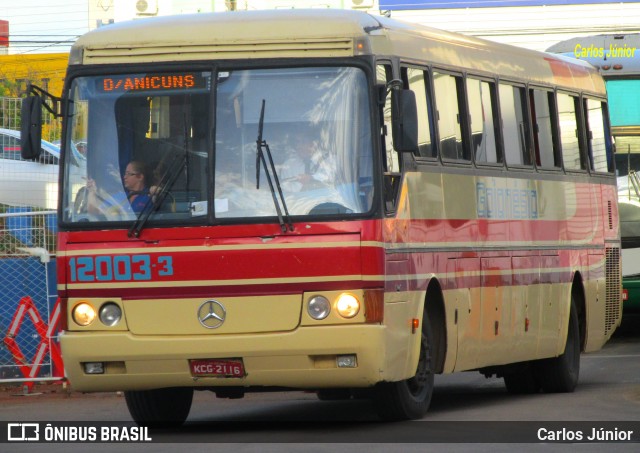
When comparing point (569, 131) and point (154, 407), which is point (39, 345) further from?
point (569, 131)

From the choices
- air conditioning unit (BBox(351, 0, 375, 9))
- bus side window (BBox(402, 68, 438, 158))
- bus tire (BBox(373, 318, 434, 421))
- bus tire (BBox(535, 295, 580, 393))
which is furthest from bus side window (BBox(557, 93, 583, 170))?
air conditioning unit (BBox(351, 0, 375, 9))

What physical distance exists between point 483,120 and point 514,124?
932 mm

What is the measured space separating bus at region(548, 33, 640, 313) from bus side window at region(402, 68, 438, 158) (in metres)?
10.8

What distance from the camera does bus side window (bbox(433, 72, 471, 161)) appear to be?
14047mm

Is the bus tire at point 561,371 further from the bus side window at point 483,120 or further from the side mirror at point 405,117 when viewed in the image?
the side mirror at point 405,117

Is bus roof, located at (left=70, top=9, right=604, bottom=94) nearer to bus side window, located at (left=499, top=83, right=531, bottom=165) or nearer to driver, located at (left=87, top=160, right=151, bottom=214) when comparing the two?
driver, located at (left=87, top=160, right=151, bottom=214)

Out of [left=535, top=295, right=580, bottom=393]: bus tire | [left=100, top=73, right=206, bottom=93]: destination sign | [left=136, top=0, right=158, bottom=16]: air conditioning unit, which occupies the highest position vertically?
[left=136, top=0, right=158, bottom=16]: air conditioning unit

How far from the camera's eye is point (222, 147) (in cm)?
1223

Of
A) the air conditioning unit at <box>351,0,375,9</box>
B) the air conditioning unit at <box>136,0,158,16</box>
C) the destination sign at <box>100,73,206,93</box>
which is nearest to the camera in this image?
the destination sign at <box>100,73,206,93</box>

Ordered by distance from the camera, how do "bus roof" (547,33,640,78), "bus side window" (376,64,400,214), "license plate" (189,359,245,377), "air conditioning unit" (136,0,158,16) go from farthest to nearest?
"air conditioning unit" (136,0,158,16) → "bus roof" (547,33,640,78) → "bus side window" (376,64,400,214) → "license plate" (189,359,245,377)

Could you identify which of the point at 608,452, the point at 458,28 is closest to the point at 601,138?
the point at 608,452

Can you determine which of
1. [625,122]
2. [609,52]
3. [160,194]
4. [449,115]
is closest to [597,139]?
[449,115]

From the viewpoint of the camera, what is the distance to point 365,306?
12.0 meters

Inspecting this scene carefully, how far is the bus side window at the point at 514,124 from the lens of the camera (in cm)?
1570
